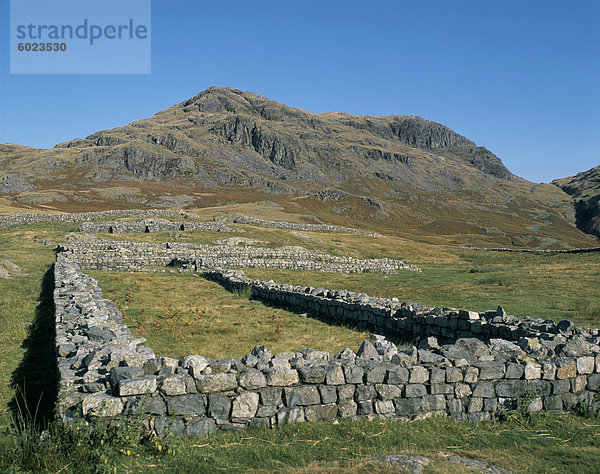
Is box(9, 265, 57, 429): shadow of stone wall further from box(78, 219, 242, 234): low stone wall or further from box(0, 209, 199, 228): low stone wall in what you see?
box(0, 209, 199, 228): low stone wall

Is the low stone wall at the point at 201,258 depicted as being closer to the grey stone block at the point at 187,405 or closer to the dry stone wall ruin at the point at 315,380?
the dry stone wall ruin at the point at 315,380

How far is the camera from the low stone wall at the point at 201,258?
106 feet

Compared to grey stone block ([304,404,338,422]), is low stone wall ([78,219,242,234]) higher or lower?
higher

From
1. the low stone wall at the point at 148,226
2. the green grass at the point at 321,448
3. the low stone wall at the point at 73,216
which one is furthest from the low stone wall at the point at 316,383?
the low stone wall at the point at 73,216

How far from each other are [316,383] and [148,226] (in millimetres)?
47824

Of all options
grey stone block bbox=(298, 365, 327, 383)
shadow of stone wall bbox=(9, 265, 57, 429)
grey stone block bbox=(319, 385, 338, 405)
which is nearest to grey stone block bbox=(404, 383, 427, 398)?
grey stone block bbox=(319, 385, 338, 405)

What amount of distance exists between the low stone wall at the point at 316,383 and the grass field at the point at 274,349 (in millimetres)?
300

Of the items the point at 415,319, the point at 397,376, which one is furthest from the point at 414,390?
the point at 415,319

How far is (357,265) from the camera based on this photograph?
121ft

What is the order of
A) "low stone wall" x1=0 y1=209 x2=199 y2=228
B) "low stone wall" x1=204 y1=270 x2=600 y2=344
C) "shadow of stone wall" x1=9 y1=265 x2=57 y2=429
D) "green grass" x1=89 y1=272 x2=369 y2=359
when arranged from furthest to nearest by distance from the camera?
"low stone wall" x1=0 y1=209 x2=199 y2=228 < "green grass" x1=89 y1=272 x2=369 y2=359 < "low stone wall" x1=204 y1=270 x2=600 y2=344 < "shadow of stone wall" x1=9 y1=265 x2=57 y2=429

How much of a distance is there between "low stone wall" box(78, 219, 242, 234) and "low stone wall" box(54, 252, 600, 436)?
4381 centimetres

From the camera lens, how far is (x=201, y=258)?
35594 mm

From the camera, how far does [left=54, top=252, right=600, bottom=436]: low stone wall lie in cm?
681

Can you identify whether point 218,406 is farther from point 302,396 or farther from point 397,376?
point 397,376
